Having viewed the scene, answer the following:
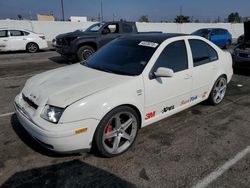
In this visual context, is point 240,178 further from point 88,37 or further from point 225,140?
point 88,37

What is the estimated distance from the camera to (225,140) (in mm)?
3725

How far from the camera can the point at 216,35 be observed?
17.8 meters

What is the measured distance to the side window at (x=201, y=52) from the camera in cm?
432

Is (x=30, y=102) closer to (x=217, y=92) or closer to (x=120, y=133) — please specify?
(x=120, y=133)

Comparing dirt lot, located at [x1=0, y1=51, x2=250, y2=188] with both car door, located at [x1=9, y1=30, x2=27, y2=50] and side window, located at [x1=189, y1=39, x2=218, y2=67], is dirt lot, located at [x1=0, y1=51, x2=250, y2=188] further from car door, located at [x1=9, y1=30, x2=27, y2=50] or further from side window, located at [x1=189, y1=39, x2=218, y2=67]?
car door, located at [x1=9, y1=30, x2=27, y2=50]

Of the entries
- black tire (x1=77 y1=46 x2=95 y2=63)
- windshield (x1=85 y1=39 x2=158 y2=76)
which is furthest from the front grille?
black tire (x1=77 y1=46 x2=95 y2=63)

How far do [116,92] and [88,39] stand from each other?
7722mm

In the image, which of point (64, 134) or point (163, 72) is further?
point (163, 72)

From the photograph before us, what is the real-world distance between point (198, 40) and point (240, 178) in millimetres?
2667

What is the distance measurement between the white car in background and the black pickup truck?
4.65m

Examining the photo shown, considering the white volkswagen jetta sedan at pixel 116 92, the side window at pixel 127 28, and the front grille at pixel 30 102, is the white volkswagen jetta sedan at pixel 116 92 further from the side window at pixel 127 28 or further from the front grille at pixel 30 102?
the side window at pixel 127 28

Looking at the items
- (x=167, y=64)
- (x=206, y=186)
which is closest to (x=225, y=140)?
(x=206, y=186)

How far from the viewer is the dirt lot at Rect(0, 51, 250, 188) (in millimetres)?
2775

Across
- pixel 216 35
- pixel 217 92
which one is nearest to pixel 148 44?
pixel 217 92
